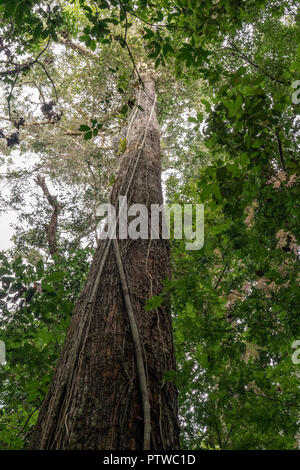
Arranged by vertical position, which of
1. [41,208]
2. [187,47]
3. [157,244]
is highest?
[41,208]

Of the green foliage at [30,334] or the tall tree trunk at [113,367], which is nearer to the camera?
the tall tree trunk at [113,367]

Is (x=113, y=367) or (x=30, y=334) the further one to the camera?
(x=30, y=334)

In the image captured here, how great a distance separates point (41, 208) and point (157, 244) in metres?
7.11

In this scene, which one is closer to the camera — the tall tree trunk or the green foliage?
the tall tree trunk

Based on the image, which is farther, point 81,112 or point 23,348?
point 81,112

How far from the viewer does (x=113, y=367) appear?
1.37 m

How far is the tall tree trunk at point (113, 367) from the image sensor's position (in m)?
1.16

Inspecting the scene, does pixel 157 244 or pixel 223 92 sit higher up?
pixel 223 92

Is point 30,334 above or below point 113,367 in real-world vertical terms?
above

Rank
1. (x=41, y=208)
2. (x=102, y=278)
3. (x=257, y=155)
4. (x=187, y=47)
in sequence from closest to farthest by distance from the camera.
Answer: (x=257, y=155) → (x=102, y=278) → (x=187, y=47) → (x=41, y=208)

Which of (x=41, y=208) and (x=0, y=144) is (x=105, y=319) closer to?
(x=41, y=208)

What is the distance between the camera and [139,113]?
4152mm

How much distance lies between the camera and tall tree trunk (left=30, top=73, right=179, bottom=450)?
1.16 meters
